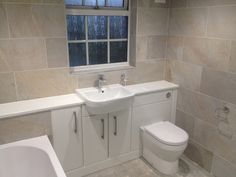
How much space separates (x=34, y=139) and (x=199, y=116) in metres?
1.79

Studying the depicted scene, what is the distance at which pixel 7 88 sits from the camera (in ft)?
7.01

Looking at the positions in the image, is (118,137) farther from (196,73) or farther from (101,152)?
(196,73)

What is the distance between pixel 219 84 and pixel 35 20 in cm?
193

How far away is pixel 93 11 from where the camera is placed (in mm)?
2492

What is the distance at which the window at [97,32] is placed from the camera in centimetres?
245

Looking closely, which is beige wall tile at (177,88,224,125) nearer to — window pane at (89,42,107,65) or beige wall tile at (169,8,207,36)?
beige wall tile at (169,8,207,36)

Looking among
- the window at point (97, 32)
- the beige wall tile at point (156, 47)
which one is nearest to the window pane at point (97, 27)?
the window at point (97, 32)

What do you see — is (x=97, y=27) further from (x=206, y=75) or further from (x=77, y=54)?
(x=206, y=75)

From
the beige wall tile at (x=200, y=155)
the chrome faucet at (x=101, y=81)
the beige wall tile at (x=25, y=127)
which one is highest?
the chrome faucet at (x=101, y=81)

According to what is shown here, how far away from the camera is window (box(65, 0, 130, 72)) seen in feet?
8.05

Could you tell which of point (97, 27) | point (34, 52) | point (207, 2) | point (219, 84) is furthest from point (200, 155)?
point (34, 52)

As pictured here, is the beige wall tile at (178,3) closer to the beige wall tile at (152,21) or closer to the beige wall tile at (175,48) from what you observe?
the beige wall tile at (152,21)

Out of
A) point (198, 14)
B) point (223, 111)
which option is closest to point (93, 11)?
point (198, 14)

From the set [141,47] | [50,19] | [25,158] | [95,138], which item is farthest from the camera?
[141,47]
